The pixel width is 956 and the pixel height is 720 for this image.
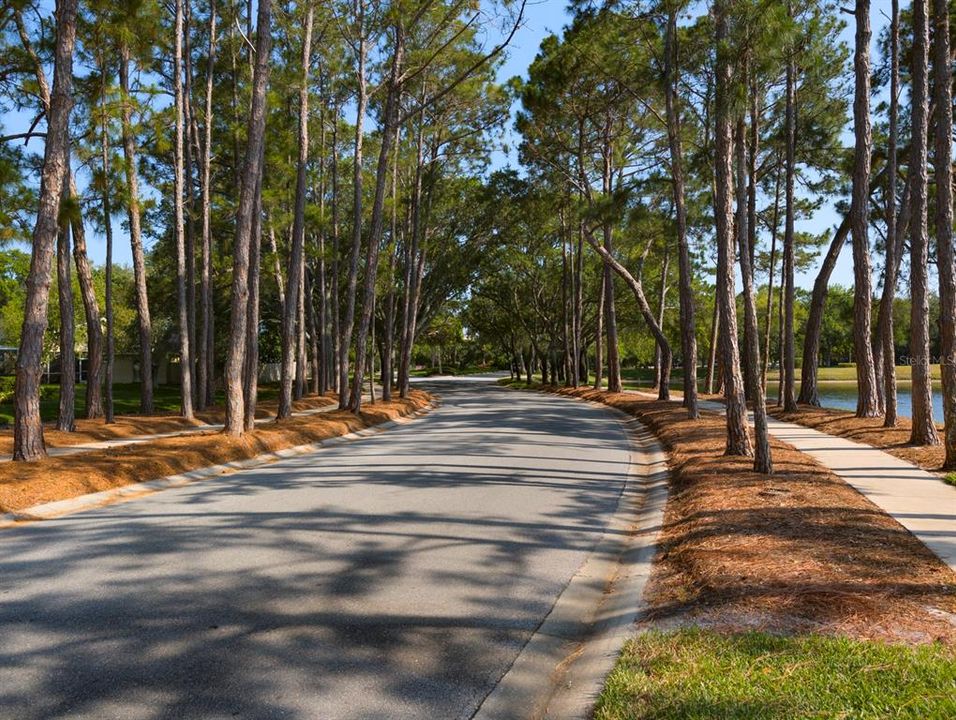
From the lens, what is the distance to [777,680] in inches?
137

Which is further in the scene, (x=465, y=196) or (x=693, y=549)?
(x=465, y=196)

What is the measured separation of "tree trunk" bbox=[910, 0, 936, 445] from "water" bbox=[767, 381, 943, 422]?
1439cm

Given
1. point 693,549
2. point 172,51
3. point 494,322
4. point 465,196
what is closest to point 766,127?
point 465,196

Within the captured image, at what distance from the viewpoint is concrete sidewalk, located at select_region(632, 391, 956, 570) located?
6.68m

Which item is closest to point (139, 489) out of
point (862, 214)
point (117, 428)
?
point (117, 428)

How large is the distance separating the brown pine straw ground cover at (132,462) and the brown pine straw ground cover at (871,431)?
11.7 m

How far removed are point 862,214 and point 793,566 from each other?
1393cm

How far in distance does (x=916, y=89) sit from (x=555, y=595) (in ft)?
35.8

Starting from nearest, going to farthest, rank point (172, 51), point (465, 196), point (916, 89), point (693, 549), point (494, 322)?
→ 1. point (693, 549)
2. point (916, 89)
3. point (172, 51)
4. point (465, 196)
5. point (494, 322)

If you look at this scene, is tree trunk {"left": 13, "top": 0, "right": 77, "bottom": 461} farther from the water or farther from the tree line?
the water

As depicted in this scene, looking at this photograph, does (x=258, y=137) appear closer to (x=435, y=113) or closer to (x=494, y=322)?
(x=435, y=113)

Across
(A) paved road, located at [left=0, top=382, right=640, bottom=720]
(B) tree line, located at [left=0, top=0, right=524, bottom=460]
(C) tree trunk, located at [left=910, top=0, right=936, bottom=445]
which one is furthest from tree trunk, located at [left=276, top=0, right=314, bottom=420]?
(C) tree trunk, located at [left=910, top=0, right=936, bottom=445]

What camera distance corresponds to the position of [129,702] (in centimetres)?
361

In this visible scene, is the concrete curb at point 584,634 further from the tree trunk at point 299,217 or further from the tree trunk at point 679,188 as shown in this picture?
the tree trunk at point 299,217
